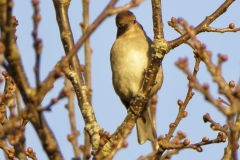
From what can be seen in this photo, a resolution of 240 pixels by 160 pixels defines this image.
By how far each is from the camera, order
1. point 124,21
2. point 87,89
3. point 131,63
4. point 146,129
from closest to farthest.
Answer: point 87,89 < point 131,63 < point 146,129 < point 124,21

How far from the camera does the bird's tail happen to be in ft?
18.9

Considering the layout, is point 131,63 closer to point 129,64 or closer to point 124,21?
point 129,64

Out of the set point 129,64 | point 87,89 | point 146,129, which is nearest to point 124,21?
point 129,64

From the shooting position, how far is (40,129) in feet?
7.14

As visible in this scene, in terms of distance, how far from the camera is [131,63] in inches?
213

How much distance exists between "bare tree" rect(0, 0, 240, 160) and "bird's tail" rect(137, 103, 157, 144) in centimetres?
151

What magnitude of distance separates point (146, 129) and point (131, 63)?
33.6 inches

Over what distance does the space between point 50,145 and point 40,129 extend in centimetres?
9

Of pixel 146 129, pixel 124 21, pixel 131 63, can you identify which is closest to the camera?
pixel 131 63

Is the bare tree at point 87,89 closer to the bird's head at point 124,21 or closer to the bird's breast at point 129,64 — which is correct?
the bird's breast at point 129,64

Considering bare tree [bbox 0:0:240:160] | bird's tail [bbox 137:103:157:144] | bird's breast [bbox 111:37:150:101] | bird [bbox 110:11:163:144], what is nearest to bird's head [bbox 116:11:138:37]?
bird [bbox 110:11:163:144]

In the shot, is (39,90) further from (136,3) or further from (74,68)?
(74,68)

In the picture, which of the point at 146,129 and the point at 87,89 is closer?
the point at 87,89

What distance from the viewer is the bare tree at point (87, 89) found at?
6.31ft
